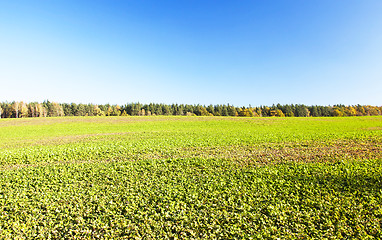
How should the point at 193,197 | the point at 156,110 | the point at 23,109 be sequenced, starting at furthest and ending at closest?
the point at 156,110
the point at 23,109
the point at 193,197

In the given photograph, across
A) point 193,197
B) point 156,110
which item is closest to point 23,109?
point 156,110

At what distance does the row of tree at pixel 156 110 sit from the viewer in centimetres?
13800

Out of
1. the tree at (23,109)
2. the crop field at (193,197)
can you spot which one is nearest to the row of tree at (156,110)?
the tree at (23,109)

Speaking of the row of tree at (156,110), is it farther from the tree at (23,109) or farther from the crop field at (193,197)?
the crop field at (193,197)

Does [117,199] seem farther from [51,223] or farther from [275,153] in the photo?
[275,153]

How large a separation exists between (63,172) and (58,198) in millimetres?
4443

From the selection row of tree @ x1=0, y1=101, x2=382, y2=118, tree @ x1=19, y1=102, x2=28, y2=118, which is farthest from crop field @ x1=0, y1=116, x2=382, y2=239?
tree @ x1=19, y1=102, x2=28, y2=118

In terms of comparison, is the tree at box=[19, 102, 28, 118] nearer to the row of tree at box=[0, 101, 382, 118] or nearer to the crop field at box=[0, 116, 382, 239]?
the row of tree at box=[0, 101, 382, 118]

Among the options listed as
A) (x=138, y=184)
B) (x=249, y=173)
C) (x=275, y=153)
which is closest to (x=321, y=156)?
(x=275, y=153)

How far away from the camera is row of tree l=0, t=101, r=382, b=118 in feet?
453

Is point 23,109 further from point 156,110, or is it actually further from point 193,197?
point 193,197

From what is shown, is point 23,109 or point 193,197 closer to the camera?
point 193,197

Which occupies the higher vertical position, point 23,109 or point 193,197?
point 23,109

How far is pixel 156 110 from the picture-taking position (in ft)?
511
